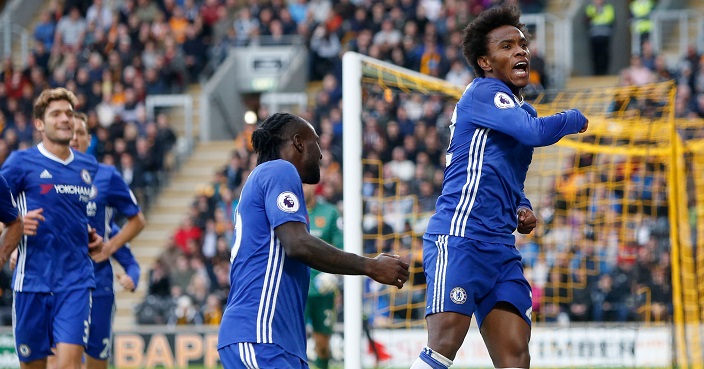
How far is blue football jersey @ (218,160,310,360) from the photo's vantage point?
5617mm

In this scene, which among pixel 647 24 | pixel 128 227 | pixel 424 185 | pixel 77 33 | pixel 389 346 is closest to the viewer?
pixel 128 227

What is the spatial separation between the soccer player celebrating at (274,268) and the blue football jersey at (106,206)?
3.71 metres

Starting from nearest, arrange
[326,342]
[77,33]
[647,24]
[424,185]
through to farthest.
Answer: [326,342]
[424,185]
[647,24]
[77,33]

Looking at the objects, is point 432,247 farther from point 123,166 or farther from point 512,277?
point 123,166

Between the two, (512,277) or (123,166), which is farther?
(123,166)

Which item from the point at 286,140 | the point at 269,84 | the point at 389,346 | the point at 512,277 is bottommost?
the point at 389,346

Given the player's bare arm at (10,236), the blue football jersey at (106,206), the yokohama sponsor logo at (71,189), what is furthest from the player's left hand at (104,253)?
the player's bare arm at (10,236)

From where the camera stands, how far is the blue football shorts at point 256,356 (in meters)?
5.57

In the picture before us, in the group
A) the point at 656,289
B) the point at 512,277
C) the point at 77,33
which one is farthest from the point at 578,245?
the point at 77,33

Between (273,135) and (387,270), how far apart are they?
33.4 inches

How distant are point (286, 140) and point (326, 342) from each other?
5867 mm

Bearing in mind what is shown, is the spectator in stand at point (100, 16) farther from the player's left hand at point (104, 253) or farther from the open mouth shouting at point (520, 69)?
the open mouth shouting at point (520, 69)

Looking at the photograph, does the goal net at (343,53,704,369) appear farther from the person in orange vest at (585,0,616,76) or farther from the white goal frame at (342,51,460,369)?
the person in orange vest at (585,0,616,76)

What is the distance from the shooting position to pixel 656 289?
15.3m
